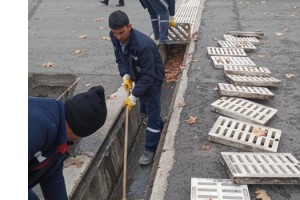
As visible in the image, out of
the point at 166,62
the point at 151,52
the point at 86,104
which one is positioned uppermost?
the point at 86,104

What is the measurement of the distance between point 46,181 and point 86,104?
2.44 ft

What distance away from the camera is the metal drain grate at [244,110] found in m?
4.58

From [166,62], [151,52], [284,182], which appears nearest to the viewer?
[284,182]

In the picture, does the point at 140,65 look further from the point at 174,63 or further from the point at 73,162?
the point at 174,63

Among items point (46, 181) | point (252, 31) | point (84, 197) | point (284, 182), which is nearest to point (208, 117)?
point (284, 182)

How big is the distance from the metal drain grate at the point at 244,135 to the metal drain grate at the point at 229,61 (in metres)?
2.09

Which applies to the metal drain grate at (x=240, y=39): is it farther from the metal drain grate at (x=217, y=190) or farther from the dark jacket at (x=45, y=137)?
the dark jacket at (x=45, y=137)

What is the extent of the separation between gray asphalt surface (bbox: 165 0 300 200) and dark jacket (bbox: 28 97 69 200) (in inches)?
62.9

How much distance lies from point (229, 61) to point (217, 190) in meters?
3.64

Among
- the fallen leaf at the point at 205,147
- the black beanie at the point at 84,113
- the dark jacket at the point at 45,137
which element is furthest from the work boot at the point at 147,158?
the black beanie at the point at 84,113

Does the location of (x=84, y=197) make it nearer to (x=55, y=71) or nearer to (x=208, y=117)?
(x=208, y=117)

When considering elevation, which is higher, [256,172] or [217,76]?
[256,172]

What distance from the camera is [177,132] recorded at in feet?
15.0

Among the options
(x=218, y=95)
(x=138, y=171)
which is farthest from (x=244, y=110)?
(x=138, y=171)
